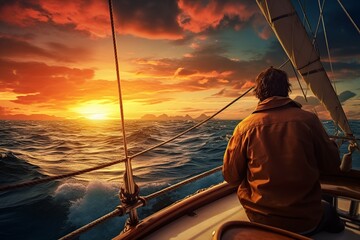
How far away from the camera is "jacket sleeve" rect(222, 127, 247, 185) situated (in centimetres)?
168

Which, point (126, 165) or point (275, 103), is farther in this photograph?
point (126, 165)

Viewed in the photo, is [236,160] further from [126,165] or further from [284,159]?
[126,165]

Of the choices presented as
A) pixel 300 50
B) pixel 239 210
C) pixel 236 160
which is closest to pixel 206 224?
pixel 239 210

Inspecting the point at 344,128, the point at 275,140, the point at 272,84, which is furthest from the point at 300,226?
the point at 344,128

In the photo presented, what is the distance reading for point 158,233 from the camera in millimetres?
2012

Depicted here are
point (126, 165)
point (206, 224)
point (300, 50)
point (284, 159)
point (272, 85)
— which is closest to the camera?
point (284, 159)

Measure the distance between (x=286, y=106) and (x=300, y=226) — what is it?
78 centimetres

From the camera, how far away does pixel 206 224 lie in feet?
6.97

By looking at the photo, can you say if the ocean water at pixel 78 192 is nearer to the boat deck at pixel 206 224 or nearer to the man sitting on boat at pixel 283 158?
the boat deck at pixel 206 224

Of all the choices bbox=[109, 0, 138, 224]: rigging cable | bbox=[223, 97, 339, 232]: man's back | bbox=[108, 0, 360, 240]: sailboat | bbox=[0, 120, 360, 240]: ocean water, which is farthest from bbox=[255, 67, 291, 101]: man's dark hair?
bbox=[0, 120, 360, 240]: ocean water

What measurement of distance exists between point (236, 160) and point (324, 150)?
0.54 metres

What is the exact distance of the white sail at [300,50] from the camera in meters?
3.32

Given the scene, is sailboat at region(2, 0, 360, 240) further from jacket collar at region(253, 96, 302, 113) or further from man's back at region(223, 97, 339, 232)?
jacket collar at region(253, 96, 302, 113)

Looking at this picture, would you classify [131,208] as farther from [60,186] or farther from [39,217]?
[60,186]
